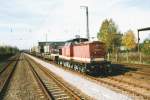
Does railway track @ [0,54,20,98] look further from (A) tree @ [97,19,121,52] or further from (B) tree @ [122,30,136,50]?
(B) tree @ [122,30,136,50]

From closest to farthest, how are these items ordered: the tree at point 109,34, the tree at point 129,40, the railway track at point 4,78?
the railway track at point 4,78 < the tree at point 109,34 < the tree at point 129,40

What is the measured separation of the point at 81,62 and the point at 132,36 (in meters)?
62.5

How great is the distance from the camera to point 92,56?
84.5ft

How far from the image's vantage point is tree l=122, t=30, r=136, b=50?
84688 mm

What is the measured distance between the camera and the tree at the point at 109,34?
72.4 m

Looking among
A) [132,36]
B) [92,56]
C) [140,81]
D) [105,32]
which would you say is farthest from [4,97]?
[132,36]

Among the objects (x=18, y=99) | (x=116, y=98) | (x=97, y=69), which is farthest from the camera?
(x=97, y=69)

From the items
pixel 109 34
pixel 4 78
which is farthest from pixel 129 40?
pixel 4 78

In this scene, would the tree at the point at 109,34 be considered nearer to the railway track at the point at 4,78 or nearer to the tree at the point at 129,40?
the tree at the point at 129,40

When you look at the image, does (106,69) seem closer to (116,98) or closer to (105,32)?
(116,98)

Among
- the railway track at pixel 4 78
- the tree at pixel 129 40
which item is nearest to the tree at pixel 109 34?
the tree at pixel 129 40

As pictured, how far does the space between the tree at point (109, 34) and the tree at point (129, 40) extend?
556 centimetres

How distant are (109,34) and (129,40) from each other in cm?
1290

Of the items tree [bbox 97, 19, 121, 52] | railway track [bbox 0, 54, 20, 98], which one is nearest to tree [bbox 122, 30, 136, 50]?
tree [bbox 97, 19, 121, 52]
